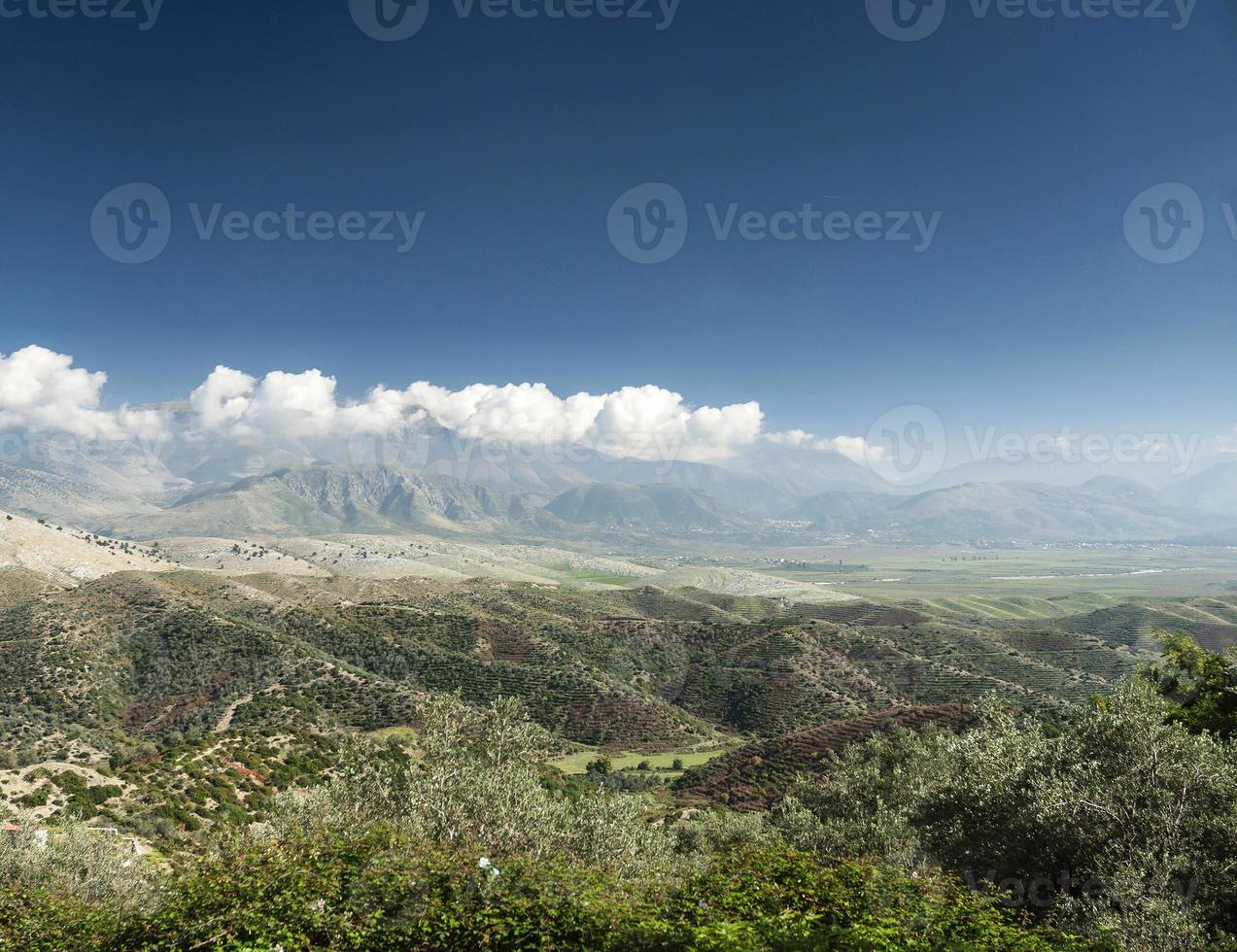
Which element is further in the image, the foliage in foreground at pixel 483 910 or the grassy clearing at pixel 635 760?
the grassy clearing at pixel 635 760

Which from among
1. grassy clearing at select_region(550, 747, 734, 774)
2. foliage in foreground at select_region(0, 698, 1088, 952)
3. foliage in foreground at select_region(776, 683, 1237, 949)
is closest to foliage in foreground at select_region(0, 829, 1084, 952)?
foliage in foreground at select_region(0, 698, 1088, 952)

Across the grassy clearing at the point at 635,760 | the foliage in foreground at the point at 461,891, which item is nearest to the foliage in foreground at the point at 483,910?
the foliage in foreground at the point at 461,891

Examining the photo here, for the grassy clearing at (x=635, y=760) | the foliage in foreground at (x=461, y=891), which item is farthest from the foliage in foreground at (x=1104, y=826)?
the grassy clearing at (x=635, y=760)

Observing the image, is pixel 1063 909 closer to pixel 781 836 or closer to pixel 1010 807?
pixel 1010 807

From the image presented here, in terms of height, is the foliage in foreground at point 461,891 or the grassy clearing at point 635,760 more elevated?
the foliage in foreground at point 461,891

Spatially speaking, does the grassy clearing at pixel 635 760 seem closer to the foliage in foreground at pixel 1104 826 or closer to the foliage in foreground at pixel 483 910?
the foliage in foreground at pixel 1104 826

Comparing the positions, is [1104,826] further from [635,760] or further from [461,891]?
[635,760]

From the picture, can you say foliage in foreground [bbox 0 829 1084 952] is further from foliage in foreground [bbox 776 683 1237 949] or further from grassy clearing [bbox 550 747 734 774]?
grassy clearing [bbox 550 747 734 774]

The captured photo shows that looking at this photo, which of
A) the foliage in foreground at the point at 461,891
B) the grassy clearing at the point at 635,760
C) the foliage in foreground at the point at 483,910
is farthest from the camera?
the grassy clearing at the point at 635,760

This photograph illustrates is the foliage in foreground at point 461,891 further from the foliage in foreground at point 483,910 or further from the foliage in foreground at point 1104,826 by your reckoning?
the foliage in foreground at point 1104,826

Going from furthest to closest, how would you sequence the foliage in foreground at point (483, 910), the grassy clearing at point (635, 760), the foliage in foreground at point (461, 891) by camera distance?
the grassy clearing at point (635, 760) < the foliage in foreground at point (461, 891) < the foliage in foreground at point (483, 910)

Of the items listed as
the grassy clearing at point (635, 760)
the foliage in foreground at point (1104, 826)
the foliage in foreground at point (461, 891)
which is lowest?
the grassy clearing at point (635, 760)

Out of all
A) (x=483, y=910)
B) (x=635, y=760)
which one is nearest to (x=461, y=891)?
(x=483, y=910)

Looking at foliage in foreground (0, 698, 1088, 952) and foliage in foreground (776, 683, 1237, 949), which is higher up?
foliage in foreground (776, 683, 1237, 949)
